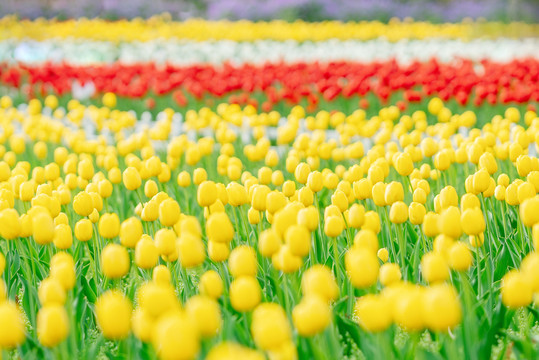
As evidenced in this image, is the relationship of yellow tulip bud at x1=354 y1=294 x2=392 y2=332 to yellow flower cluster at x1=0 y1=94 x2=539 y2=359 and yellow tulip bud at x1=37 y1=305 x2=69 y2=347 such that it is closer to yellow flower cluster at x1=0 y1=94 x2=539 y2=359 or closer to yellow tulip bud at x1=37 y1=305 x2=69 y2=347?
yellow flower cluster at x1=0 y1=94 x2=539 y2=359

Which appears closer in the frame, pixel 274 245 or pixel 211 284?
pixel 211 284

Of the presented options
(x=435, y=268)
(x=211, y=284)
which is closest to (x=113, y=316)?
(x=211, y=284)

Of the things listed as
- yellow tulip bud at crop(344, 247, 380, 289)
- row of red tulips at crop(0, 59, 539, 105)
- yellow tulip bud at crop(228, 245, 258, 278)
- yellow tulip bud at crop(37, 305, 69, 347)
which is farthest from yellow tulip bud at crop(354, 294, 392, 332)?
row of red tulips at crop(0, 59, 539, 105)

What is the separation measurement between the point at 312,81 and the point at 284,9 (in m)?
12.5

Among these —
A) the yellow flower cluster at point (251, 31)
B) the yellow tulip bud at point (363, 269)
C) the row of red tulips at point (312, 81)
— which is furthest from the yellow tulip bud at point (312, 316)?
the yellow flower cluster at point (251, 31)

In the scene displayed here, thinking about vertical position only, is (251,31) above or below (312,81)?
below

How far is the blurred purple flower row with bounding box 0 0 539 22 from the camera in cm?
1941

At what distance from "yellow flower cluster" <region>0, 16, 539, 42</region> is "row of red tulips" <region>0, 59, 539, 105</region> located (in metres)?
6.57

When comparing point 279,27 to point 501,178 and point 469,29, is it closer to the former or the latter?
point 469,29

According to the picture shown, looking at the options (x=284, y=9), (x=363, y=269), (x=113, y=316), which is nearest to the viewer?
(x=113, y=316)

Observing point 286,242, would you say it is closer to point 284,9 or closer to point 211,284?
point 211,284

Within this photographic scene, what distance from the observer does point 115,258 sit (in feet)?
5.92

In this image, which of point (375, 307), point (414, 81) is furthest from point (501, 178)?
point (414, 81)

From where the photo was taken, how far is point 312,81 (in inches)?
287
